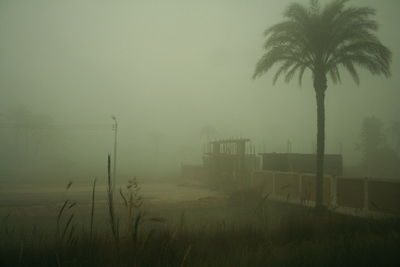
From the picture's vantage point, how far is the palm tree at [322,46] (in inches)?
650

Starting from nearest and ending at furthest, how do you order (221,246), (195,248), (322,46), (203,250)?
1. (203,250)
2. (195,248)
3. (221,246)
4. (322,46)

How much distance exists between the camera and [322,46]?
17094 mm

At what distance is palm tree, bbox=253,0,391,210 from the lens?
16516 millimetres

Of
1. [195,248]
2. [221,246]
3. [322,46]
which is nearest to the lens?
[195,248]

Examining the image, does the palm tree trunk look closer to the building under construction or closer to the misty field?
the misty field

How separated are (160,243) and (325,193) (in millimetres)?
15358

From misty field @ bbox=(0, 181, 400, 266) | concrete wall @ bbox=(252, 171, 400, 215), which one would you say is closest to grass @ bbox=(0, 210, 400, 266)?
misty field @ bbox=(0, 181, 400, 266)

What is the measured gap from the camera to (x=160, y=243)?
6.12m

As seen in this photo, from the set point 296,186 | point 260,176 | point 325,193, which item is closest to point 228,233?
point 325,193

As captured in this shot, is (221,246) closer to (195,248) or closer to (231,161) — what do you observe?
(195,248)

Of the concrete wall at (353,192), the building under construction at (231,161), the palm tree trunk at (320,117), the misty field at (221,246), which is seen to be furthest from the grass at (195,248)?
the building under construction at (231,161)

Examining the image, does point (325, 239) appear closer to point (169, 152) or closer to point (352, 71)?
point (352, 71)

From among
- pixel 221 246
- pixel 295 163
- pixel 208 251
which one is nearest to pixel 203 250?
pixel 208 251

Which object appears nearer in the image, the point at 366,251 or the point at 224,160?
the point at 366,251
